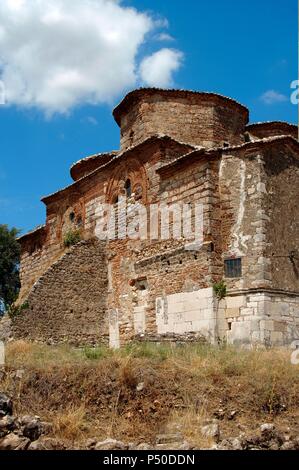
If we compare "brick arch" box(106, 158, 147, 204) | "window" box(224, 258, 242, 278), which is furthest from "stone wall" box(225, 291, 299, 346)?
"brick arch" box(106, 158, 147, 204)

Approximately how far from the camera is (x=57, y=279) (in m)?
19.0

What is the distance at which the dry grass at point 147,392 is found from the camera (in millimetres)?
8664

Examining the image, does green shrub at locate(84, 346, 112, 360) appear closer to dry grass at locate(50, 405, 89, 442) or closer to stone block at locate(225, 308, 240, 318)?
dry grass at locate(50, 405, 89, 442)

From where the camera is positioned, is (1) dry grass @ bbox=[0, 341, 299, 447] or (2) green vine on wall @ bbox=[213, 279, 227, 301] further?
(2) green vine on wall @ bbox=[213, 279, 227, 301]

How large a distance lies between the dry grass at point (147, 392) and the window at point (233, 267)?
474 centimetres

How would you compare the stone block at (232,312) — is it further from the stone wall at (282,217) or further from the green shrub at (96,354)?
the green shrub at (96,354)

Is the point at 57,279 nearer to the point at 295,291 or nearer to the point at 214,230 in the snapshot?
the point at 214,230

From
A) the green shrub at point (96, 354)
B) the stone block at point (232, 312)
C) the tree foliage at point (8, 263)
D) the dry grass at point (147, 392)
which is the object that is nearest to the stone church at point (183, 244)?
the stone block at point (232, 312)

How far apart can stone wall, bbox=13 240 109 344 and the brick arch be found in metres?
1.93

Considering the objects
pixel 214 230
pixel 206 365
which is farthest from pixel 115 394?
pixel 214 230

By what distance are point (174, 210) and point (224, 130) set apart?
17.3 ft

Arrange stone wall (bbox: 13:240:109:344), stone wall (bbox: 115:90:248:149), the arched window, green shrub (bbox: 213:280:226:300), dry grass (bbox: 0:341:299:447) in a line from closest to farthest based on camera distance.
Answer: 1. dry grass (bbox: 0:341:299:447)
2. green shrub (bbox: 213:280:226:300)
3. stone wall (bbox: 13:240:109:344)
4. the arched window
5. stone wall (bbox: 115:90:248:149)

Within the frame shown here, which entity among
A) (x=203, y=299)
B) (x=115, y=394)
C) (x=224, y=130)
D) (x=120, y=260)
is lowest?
(x=115, y=394)

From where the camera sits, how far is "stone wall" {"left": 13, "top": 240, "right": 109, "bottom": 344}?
1817 centimetres
